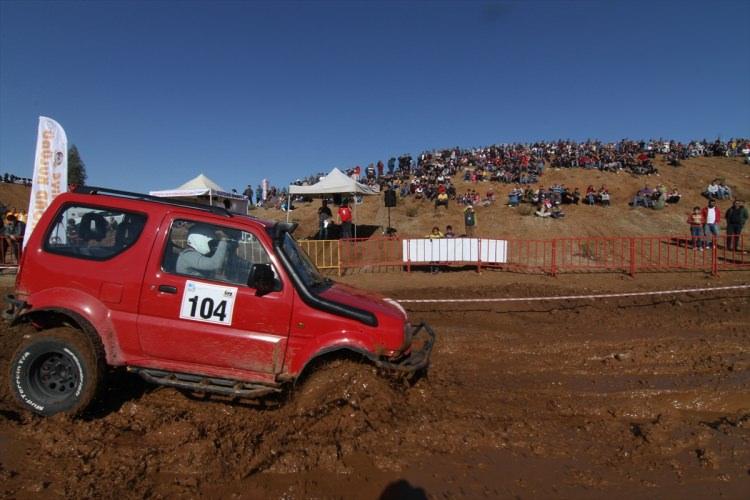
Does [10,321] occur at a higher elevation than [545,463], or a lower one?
higher

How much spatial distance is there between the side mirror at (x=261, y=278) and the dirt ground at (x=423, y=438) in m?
0.96

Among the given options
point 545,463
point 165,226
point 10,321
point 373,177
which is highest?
point 373,177

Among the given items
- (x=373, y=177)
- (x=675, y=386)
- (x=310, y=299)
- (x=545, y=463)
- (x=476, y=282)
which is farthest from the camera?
(x=373, y=177)

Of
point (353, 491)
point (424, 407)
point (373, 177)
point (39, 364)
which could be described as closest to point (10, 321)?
point (39, 364)

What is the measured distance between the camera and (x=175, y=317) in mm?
4227

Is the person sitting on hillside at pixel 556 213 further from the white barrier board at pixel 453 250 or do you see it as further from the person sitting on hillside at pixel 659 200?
the white barrier board at pixel 453 250

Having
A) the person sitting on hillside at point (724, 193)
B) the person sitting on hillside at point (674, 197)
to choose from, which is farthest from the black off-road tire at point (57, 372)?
the person sitting on hillside at point (724, 193)

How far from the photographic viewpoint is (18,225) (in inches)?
651

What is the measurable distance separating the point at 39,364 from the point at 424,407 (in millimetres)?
3530

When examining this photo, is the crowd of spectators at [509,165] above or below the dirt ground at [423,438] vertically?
above

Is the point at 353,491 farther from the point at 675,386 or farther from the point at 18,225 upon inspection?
the point at 18,225

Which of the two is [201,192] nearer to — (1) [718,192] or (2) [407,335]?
(2) [407,335]

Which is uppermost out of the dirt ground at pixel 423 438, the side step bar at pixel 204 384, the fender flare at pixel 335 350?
the fender flare at pixel 335 350

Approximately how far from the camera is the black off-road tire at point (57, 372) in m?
4.14
